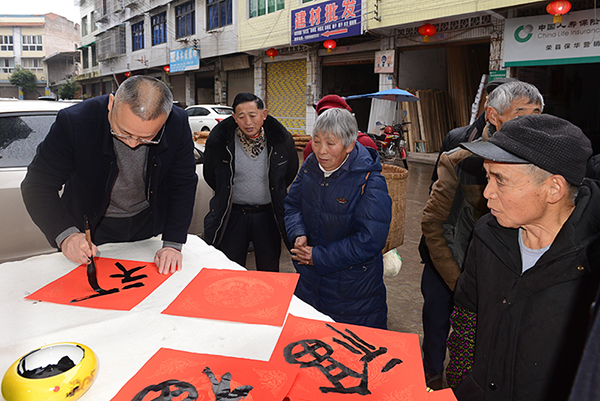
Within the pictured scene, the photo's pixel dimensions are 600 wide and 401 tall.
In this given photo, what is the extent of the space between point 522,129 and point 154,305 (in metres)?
1.32

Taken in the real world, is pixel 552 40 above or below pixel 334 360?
above

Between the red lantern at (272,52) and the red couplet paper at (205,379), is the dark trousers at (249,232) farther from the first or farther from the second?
the red lantern at (272,52)

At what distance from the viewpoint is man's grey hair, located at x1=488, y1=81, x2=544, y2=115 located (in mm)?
1988

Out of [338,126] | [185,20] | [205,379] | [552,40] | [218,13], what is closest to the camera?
[205,379]

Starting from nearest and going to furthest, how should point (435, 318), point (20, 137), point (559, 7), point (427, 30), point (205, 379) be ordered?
point (205, 379)
point (435, 318)
point (20, 137)
point (559, 7)
point (427, 30)

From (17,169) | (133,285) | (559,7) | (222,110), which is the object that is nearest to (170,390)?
(133,285)

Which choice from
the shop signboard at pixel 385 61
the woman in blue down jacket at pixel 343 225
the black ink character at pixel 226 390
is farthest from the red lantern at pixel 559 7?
the black ink character at pixel 226 390

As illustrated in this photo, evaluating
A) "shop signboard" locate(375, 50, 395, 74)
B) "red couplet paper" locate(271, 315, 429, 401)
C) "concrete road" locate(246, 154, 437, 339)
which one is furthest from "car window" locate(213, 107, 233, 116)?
"red couplet paper" locate(271, 315, 429, 401)

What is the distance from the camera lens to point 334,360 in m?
1.09

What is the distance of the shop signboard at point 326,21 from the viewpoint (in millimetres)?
10539

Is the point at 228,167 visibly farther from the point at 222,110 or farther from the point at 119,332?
the point at 222,110

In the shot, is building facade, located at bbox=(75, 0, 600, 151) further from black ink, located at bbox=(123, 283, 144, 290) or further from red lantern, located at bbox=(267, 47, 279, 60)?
black ink, located at bbox=(123, 283, 144, 290)

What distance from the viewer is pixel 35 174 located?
1.72 metres

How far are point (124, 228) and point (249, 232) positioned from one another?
1.03 metres
